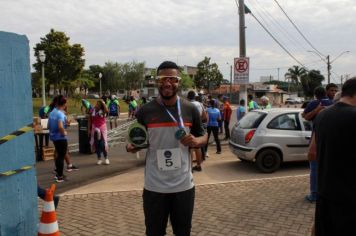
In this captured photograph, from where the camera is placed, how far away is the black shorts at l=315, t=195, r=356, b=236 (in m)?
3.19

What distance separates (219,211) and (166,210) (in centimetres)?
284

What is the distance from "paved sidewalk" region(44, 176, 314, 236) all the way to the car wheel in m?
1.46

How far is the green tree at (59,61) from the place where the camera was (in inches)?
1649

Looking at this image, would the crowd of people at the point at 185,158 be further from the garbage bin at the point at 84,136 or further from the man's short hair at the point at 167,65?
the garbage bin at the point at 84,136

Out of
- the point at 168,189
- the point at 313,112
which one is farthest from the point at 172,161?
the point at 313,112

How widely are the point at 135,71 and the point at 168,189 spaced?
280 feet

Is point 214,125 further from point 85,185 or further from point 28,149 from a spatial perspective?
point 28,149

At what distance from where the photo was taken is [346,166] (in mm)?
3238

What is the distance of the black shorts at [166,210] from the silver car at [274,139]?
20.4 feet

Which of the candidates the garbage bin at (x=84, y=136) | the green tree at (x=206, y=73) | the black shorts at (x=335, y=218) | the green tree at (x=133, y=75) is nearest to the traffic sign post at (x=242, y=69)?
the garbage bin at (x=84, y=136)

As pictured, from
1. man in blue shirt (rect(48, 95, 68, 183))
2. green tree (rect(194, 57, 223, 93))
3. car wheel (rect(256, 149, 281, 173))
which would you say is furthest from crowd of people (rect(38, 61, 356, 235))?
green tree (rect(194, 57, 223, 93))

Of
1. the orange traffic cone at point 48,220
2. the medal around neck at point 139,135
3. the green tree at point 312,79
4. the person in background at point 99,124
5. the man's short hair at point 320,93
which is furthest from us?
the green tree at point 312,79

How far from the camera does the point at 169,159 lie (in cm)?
364

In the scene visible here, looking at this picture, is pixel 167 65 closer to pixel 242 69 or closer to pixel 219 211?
pixel 219 211
